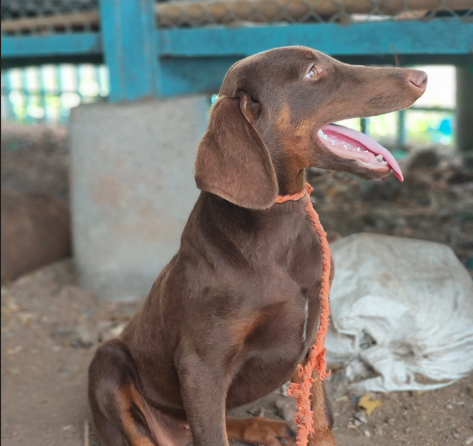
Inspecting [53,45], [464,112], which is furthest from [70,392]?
[464,112]

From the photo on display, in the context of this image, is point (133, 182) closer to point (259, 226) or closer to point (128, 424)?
point (128, 424)

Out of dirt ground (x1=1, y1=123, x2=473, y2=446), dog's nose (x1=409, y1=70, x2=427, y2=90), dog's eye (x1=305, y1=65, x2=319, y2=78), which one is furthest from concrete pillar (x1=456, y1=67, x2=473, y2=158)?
dog's eye (x1=305, y1=65, x2=319, y2=78)

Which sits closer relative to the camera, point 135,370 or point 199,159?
point 199,159

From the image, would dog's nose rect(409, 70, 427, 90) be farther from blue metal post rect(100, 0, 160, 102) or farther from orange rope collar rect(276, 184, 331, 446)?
blue metal post rect(100, 0, 160, 102)

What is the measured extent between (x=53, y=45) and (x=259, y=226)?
142 inches

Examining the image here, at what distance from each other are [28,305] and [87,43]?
2011 millimetres

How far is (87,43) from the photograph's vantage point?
5352mm

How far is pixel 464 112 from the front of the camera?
9.02m

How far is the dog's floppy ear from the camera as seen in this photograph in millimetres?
2344

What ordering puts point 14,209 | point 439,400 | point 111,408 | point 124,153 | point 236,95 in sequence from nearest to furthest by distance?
point 236,95
point 111,408
point 439,400
point 124,153
point 14,209

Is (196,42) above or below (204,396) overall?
above

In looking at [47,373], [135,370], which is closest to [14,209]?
[47,373]

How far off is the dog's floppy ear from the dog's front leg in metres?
0.67

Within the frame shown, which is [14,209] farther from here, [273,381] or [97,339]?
[273,381]
